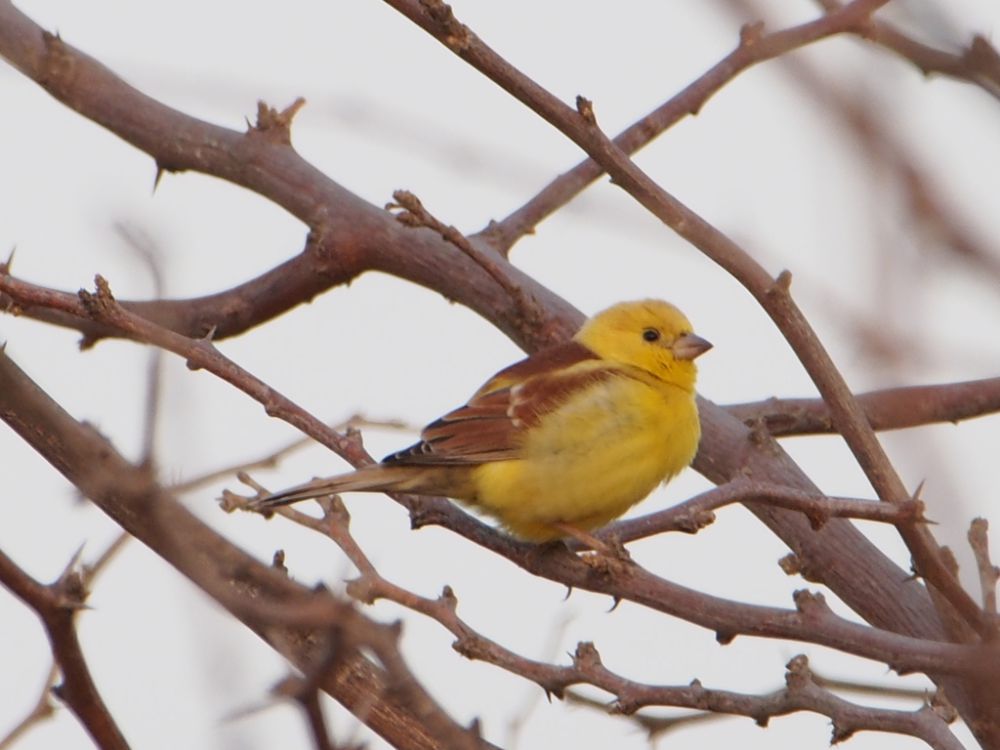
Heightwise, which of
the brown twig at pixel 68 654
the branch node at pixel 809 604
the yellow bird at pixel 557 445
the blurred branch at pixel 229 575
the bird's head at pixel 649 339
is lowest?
the brown twig at pixel 68 654

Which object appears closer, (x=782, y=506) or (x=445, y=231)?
(x=782, y=506)

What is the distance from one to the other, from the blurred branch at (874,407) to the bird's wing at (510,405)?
0.54 meters

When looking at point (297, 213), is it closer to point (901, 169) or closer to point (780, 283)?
point (780, 283)

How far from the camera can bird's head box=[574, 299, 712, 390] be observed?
5605mm

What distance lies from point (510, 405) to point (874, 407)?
1.75 meters

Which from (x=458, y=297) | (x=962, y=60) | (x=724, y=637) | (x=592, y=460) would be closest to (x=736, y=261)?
(x=724, y=637)

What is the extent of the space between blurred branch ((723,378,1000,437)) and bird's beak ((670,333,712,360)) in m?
0.56

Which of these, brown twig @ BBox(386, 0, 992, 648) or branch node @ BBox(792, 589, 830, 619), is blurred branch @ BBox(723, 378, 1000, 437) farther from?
branch node @ BBox(792, 589, 830, 619)

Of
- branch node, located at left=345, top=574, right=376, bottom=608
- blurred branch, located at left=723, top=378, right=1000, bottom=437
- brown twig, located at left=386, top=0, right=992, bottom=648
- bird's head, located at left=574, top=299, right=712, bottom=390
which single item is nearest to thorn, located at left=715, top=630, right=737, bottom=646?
brown twig, located at left=386, top=0, right=992, bottom=648

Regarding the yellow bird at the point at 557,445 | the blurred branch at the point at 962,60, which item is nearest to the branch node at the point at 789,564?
the yellow bird at the point at 557,445

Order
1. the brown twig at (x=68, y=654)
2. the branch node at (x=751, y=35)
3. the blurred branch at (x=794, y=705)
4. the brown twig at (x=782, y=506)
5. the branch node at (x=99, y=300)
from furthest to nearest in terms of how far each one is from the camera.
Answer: the branch node at (x=99, y=300), the blurred branch at (x=794, y=705), the brown twig at (x=782, y=506), the branch node at (x=751, y=35), the brown twig at (x=68, y=654)

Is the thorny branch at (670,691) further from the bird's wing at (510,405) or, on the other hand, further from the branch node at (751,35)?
the bird's wing at (510,405)

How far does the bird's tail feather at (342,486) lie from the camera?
3.89 m

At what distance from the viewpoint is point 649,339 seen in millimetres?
5820
